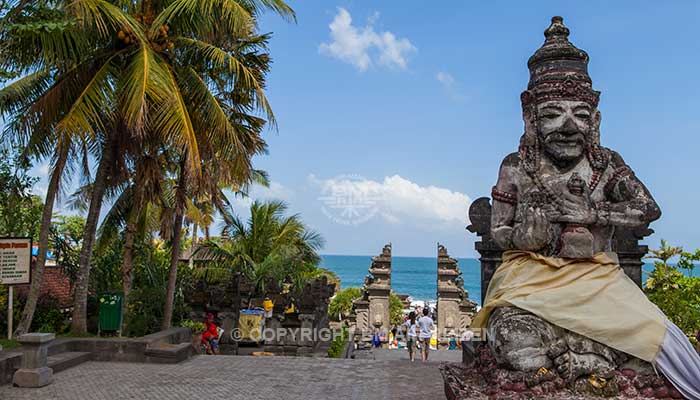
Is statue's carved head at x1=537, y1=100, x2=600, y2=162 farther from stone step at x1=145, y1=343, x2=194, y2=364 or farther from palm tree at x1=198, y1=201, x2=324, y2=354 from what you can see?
palm tree at x1=198, y1=201, x2=324, y2=354

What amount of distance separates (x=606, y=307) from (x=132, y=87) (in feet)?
22.5

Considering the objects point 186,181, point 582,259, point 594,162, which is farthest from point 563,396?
point 186,181

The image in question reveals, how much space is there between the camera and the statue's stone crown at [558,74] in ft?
15.8

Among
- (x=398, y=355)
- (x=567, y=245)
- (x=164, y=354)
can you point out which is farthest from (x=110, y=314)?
(x=398, y=355)

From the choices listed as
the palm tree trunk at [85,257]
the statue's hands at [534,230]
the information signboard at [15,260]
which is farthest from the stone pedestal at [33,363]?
the statue's hands at [534,230]

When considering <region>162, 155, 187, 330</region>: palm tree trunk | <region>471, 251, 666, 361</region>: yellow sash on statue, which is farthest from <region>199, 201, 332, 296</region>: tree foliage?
<region>471, 251, 666, 361</region>: yellow sash on statue

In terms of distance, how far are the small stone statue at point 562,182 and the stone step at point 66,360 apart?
19.2ft

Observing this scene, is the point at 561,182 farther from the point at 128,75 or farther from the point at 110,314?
the point at 110,314

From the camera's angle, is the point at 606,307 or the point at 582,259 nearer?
the point at 606,307

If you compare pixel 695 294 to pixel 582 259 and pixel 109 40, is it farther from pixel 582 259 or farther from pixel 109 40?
pixel 109 40

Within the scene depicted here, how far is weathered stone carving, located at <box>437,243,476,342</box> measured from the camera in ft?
59.7

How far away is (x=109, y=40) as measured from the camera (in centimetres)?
938

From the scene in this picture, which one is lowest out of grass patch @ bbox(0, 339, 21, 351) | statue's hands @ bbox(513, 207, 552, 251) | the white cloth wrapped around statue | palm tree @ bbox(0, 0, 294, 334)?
grass patch @ bbox(0, 339, 21, 351)

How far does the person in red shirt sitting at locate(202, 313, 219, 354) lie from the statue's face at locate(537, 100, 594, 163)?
9202 millimetres
